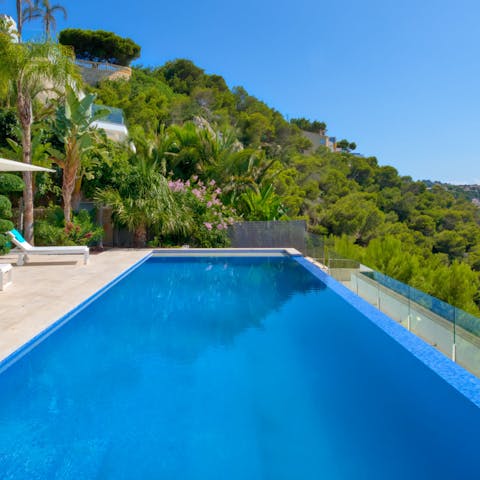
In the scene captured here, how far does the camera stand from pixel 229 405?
13.5ft

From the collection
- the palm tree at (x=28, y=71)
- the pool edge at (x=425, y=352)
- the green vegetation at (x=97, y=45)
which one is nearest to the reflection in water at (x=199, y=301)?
the pool edge at (x=425, y=352)

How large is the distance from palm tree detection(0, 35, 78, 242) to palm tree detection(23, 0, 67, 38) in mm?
25057

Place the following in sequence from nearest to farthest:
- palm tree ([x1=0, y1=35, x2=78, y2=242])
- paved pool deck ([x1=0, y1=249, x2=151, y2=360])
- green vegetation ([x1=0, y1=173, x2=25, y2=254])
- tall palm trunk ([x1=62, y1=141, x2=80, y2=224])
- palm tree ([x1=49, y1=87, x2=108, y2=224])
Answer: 1. paved pool deck ([x1=0, y1=249, x2=151, y2=360])
2. green vegetation ([x1=0, y1=173, x2=25, y2=254])
3. palm tree ([x1=0, y1=35, x2=78, y2=242])
4. palm tree ([x1=49, y1=87, x2=108, y2=224])
5. tall palm trunk ([x1=62, y1=141, x2=80, y2=224])

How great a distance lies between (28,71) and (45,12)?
90.1 ft

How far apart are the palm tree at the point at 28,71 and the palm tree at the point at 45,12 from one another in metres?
25.1

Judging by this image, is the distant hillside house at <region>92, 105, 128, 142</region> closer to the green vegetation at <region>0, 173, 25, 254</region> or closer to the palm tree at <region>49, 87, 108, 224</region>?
the palm tree at <region>49, 87, 108, 224</region>

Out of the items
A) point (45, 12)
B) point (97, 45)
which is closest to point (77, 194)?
point (45, 12)

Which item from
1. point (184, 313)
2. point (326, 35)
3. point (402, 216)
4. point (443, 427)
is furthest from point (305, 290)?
point (402, 216)

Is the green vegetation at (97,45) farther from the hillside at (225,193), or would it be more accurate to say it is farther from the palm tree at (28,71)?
the palm tree at (28,71)

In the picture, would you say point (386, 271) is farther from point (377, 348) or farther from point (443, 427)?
point (443, 427)

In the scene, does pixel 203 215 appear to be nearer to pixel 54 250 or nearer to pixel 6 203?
pixel 54 250

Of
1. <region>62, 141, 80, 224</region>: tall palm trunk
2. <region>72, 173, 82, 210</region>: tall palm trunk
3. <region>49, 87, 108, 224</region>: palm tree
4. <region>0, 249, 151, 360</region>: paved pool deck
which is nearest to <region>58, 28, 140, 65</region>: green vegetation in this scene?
<region>72, 173, 82, 210</region>: tall palm trunk

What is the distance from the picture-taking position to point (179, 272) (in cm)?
1237

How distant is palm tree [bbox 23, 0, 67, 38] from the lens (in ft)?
111
